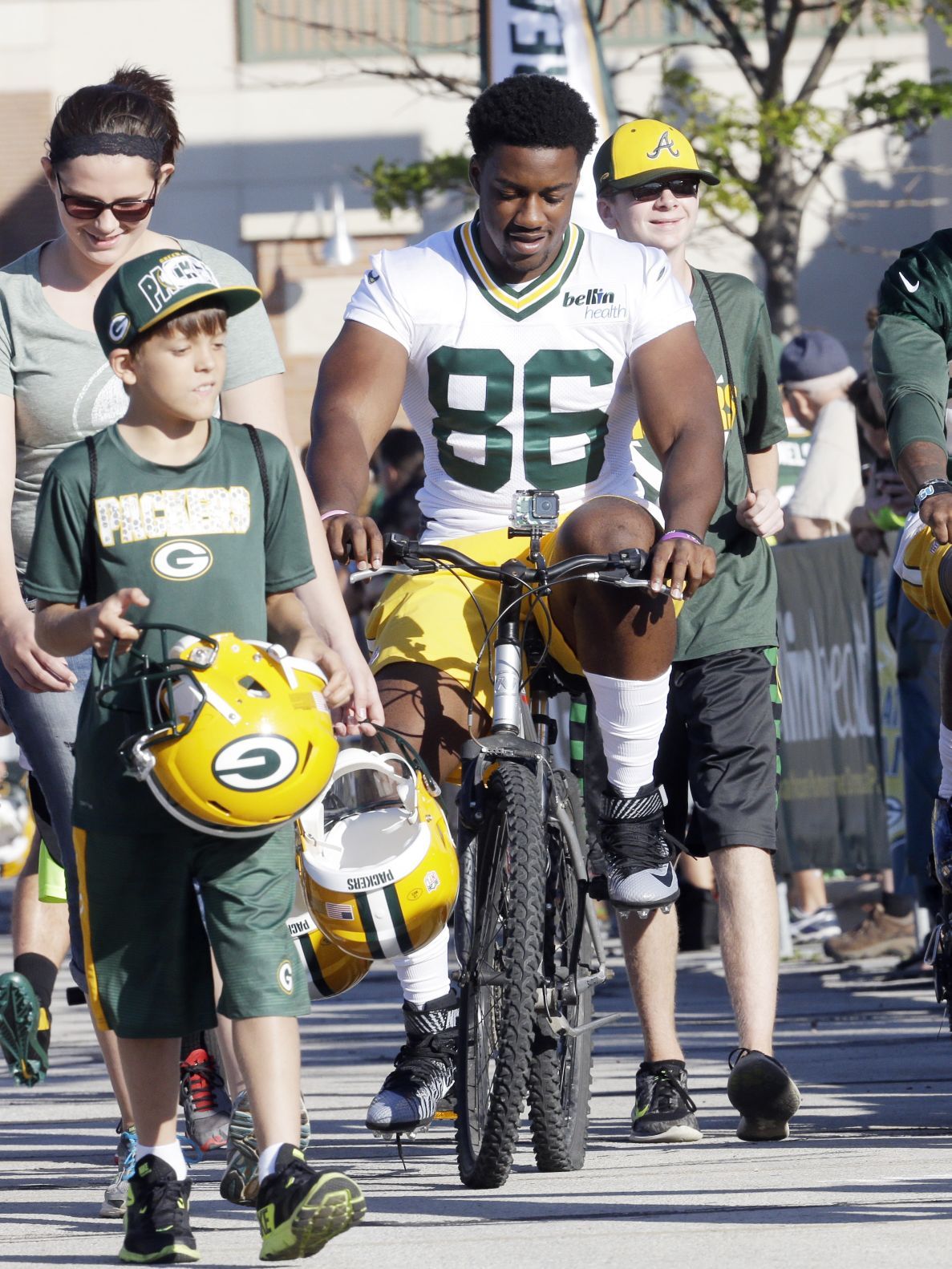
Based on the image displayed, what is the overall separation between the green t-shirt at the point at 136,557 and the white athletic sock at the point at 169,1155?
54 centimetres

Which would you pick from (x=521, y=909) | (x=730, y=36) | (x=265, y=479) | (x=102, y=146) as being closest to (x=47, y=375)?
(x=102, y=146)

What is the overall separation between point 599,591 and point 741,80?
837 inches

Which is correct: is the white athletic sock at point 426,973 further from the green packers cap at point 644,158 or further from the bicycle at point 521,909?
the green packers cap at point 644,158

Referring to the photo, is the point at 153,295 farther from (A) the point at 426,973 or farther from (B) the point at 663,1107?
(B) the point at 663,1107

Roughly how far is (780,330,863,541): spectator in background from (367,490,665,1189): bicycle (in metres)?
5.03

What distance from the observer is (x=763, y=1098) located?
16.7ft

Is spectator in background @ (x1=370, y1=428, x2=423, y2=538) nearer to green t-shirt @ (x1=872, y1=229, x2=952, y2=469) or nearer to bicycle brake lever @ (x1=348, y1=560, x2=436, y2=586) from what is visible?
green t-shirt @ (x1=872, y1=229, x2=952, y2=469)

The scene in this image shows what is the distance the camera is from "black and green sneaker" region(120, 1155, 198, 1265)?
157 inches

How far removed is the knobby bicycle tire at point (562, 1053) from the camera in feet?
15.7

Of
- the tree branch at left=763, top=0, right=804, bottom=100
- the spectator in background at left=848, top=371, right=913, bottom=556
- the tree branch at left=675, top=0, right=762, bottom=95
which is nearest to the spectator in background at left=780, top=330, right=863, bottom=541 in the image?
the spectator in background at left=848, top=371, right=913, bottom=556

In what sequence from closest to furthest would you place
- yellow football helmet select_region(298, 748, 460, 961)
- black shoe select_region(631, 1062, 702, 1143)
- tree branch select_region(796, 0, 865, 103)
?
1. yellow football helmet select_region(298, 748, 460, 961)
2. black shoe select_region(631, 1062, 702, 1143)
3. tree branch select_region(796, 0, 865, 103)

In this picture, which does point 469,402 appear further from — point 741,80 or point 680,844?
point 741,80

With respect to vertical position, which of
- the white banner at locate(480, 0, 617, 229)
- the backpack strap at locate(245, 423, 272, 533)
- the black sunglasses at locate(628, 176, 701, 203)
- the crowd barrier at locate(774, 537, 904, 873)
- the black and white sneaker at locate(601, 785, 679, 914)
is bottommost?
the crowd barrier at locate(774, 537, 904, 873)

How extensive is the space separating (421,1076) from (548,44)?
8.43m
